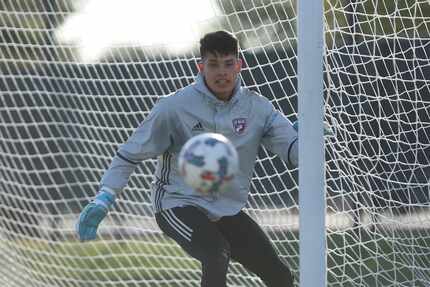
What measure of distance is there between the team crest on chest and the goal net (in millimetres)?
537

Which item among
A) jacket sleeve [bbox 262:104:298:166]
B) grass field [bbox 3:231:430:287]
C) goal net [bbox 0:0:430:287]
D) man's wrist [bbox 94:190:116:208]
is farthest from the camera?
grass field [bbox 3:231:430:287]

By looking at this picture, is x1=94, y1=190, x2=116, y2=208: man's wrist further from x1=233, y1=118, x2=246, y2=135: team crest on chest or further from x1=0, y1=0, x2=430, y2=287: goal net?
x1=0, y1=0, x2=430, y2=287: goal net

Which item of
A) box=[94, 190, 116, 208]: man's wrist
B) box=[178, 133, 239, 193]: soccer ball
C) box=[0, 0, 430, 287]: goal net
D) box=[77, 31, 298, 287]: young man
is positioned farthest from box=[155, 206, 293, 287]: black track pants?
box=[0, 0, 430, 287]: goal net

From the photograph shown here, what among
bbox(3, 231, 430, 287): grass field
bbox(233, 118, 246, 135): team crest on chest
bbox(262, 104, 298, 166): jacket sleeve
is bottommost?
bbox(3, 231, 430, 287): grass field

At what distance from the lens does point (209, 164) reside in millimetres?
3615

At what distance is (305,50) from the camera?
14.0 ft

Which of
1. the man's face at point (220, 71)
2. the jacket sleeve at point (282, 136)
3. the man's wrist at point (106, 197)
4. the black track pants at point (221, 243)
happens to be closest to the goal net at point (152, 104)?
the jacket sleeve at point (282, 136)

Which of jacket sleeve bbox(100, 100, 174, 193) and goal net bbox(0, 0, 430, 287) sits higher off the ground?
jacket sleeve bbox(100, 100, 174, 193)

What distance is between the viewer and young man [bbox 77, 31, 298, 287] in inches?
177

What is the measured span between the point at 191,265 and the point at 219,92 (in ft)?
10.2

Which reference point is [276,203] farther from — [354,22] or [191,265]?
[354,22]

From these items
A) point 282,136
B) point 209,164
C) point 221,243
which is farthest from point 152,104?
point 209,164

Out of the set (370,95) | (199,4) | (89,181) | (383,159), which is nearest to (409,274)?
(383,159)

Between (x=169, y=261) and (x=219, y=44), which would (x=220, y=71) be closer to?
(x=219, y=44)
